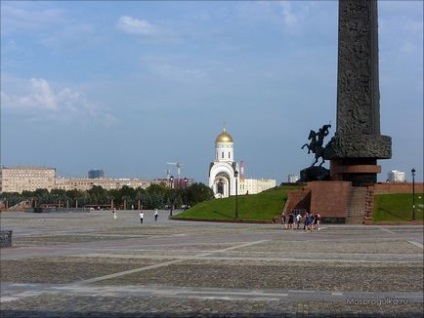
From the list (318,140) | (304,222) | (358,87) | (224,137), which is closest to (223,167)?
(224,137)

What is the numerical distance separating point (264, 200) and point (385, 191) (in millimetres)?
8220

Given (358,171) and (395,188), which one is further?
(395,188)

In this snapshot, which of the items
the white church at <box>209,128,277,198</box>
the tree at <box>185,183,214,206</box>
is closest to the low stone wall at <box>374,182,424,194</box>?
the tree at <box>185,183,214,206</box>

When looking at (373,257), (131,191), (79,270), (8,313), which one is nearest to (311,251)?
(373,257)

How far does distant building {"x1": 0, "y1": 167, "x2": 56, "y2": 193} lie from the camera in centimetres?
16000

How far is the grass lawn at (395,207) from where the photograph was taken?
39.0m

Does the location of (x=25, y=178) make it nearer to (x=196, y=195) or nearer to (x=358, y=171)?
(x=196, y=195)

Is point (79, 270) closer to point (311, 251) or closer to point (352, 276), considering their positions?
point (352, 276)

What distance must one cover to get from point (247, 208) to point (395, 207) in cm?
984

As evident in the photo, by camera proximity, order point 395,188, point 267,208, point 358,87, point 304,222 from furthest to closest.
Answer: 1. point 395,188
2. point 267,208
3. point 358,87
4. point 304,222

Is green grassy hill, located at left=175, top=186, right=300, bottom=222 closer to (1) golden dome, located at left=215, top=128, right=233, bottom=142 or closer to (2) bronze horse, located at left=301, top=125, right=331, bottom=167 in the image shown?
(2) bronze horse, located at left=301, top=125, right=331, bottom=167

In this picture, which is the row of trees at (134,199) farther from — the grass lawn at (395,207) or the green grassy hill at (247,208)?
the grass lawn at (395,207)

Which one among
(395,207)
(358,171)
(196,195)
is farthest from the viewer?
(196,195)

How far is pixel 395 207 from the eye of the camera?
4078 cm
